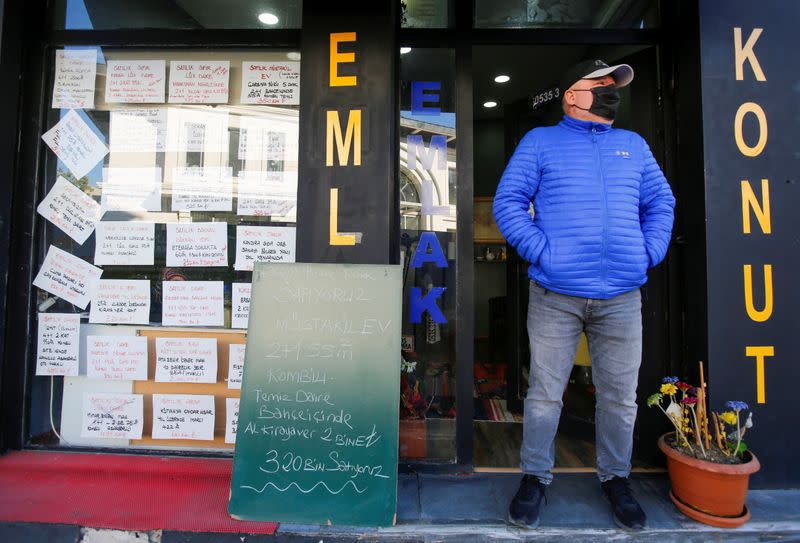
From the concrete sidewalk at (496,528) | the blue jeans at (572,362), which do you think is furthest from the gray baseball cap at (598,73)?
the concrete sidewalk at (496,528)

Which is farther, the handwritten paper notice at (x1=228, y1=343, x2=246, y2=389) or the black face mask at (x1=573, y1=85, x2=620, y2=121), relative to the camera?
the handwritten paper notice at (x1=228, y1=343, x2=246, y2=389)

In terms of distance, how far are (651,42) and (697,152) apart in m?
0.80

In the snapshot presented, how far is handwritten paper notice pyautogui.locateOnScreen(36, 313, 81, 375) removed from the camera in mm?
2461

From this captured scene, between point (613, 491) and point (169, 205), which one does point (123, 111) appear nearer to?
point (169, 205)

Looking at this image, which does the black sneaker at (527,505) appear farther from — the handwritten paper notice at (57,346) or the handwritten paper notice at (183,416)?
the handwritten paper notice at (57,346)

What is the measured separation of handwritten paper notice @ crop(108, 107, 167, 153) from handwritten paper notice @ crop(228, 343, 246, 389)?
1.38m

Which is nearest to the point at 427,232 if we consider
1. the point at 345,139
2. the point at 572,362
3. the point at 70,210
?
the point at 345,139

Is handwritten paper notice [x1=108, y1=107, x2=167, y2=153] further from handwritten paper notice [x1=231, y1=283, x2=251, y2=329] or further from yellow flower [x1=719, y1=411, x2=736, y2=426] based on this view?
yellow flower [x1=719, y1=411, x2=736, y2=426]

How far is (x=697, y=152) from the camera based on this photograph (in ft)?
7.02

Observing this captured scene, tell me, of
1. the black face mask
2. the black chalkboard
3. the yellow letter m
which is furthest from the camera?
the yellow letter m

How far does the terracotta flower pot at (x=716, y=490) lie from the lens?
5.69 feet

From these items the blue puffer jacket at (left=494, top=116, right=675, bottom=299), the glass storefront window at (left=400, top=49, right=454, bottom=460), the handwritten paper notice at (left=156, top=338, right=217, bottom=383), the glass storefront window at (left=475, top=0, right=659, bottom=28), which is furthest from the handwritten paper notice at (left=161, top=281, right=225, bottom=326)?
the glass storefront window at (left=475, top=0, right=659, bottom=28)

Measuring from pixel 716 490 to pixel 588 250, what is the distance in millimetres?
1223

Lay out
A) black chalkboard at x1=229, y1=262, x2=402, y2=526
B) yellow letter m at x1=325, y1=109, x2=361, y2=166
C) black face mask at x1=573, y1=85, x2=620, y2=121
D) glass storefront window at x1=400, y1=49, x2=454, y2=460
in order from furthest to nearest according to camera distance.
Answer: glass storefront window at x1=400, y1=49, x2=454, y2=460
yellow letter m at x1=325, y1=109, x2=361, y2=166
black face mask at x1=573, y1=85, x2=620, y2=121
black chalkboard at x1=229, y1=262, x2=402, y2=526
